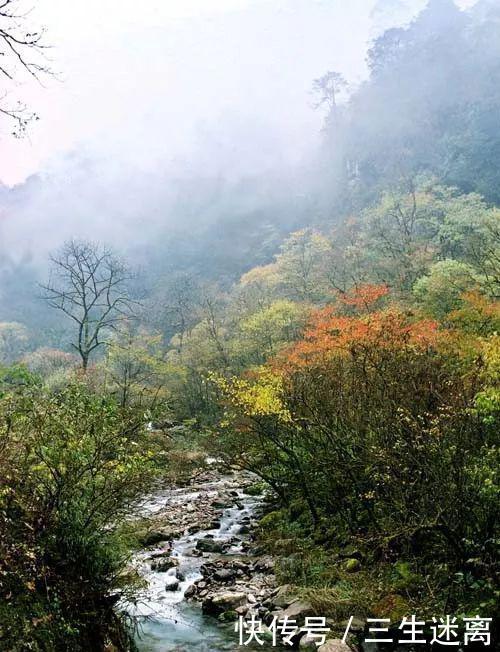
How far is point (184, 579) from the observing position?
11.7 m

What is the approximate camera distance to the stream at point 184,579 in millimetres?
8891

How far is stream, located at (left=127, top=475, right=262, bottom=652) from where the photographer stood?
8891mm

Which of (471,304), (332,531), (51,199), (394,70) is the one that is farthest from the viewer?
(51,199)

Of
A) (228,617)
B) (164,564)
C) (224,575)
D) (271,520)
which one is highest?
(271,520)

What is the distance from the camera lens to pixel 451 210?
139 feet

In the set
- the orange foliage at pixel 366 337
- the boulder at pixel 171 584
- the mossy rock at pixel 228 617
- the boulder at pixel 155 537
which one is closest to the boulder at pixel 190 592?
the boulder at pixel 171 584

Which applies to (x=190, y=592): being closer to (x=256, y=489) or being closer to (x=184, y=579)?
(x=184, y=579)

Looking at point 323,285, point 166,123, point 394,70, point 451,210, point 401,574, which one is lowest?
point 401,574

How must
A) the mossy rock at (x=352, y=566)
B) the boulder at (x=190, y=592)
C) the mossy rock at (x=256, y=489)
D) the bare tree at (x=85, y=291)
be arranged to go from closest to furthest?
the mossy rock at (x=352, y=566)
the boulder at (x=190, y=592)
the mossy rock at (x=256, y=489)
the bare tree at (x=85, y=291)

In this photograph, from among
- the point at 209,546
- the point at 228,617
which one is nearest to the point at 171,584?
the point at 228,617

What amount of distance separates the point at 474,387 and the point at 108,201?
127m

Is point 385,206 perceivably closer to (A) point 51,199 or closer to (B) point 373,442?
(B) point 373,442

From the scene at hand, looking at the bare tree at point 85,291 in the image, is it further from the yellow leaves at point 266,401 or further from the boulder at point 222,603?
the boulder at point 222,603

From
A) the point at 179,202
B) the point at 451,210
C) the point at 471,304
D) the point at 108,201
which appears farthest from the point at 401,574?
the point at 108,201
